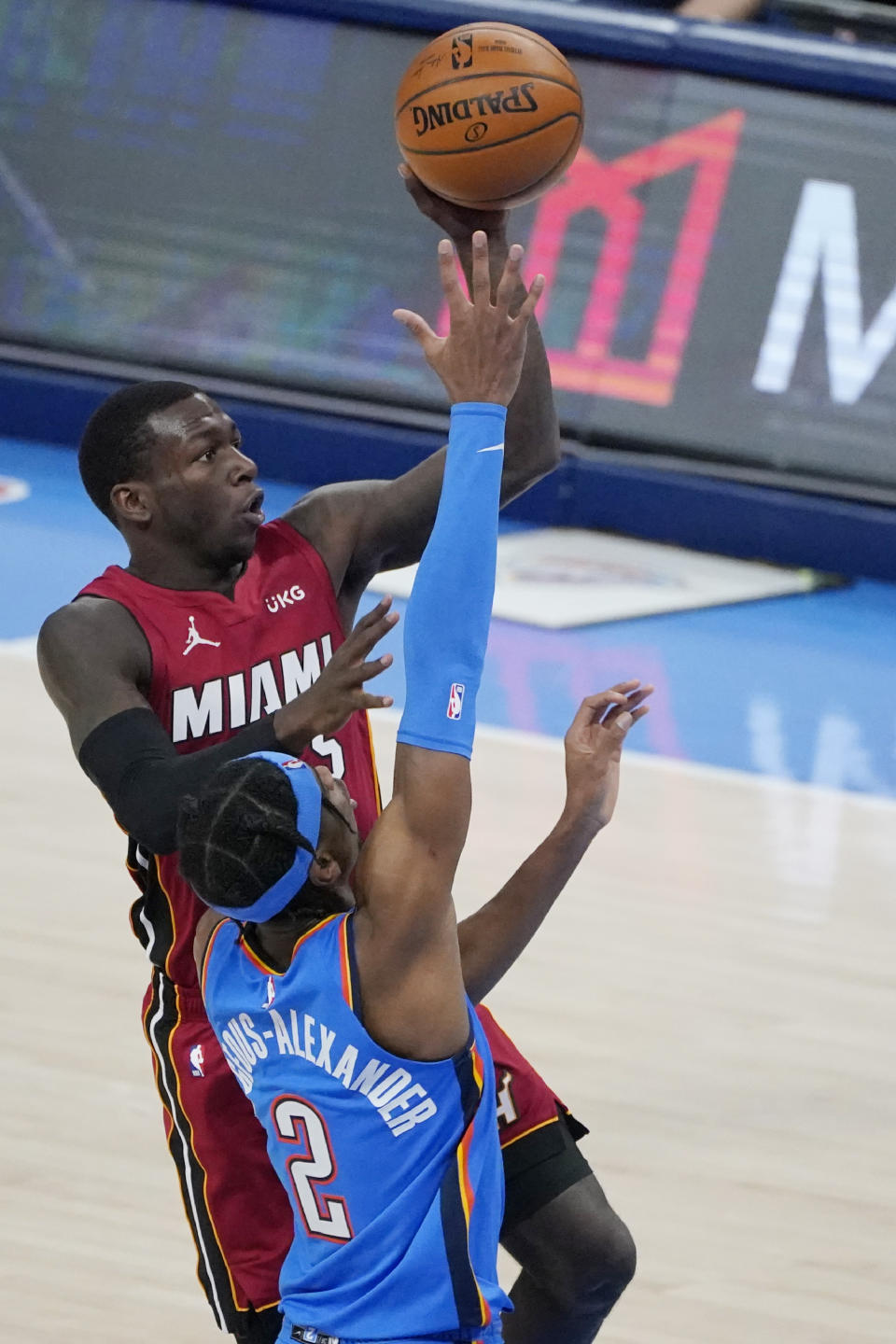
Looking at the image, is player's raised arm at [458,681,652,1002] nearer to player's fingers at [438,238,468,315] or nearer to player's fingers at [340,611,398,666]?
player's fingers at [340,611,398,666]

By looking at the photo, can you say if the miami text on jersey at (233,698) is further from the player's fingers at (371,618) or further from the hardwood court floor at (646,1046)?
the hardwood court floor at (646,1046)

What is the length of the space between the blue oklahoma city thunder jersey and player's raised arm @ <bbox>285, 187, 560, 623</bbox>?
1.03 meters

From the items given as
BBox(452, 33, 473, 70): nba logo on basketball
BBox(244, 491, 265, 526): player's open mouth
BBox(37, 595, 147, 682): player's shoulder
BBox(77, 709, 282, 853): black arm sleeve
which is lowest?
BBox(77, 709, 282, 853): black arm sleeve

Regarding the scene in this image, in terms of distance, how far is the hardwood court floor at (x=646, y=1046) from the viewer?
4.34 meters

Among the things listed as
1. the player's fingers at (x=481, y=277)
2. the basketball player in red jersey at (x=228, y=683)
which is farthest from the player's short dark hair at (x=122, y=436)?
the player's fingers at (x=481, y=277)

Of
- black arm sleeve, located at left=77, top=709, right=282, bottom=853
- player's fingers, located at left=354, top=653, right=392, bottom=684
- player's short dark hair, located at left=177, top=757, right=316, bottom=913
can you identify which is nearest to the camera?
player's short dark hair, located at left=177, top=757, right=316, bottom=913

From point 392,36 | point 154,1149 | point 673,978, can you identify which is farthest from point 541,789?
point 392,36

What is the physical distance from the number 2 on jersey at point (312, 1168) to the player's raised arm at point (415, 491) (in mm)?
1109

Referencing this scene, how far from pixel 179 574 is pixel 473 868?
316 cm

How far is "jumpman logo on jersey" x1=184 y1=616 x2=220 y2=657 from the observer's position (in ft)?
11.3

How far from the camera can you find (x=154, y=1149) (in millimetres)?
4859

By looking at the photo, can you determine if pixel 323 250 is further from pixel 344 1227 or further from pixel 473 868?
pixel 344 1227

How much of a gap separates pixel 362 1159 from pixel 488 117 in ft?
5.69

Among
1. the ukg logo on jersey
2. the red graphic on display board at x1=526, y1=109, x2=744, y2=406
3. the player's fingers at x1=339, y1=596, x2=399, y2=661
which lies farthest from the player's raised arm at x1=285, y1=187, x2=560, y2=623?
the red graphic on display board at x1=526, y1=109, x2=744, y2=406
